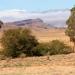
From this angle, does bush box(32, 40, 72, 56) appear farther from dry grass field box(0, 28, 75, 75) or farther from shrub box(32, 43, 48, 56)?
dry grass field box(0, 28, 75, 75)

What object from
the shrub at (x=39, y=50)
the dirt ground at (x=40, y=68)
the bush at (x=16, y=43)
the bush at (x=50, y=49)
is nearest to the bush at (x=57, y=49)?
the bush at (x=50, y=49)

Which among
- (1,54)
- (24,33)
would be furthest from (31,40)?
(1,54)

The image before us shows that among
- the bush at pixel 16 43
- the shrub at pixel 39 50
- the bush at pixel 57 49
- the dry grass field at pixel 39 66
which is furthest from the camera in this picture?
the bush at pixel 57 49

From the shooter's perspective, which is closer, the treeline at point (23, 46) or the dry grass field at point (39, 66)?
the dry grass field at point (39, 66)

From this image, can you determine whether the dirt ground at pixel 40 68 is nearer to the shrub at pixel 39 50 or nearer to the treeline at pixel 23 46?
the shrub at pixel 39 50

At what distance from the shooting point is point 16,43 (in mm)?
47531

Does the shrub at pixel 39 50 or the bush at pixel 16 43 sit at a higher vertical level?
the bush at pixel 16 43

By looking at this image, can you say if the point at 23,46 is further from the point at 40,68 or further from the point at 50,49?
the point at 40,68

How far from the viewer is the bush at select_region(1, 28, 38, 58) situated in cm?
4744

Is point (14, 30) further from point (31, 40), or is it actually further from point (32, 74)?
point (32, 74)

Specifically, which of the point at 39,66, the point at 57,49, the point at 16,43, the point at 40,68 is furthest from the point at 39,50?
the point at 40,68

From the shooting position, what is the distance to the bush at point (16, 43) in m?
47.4

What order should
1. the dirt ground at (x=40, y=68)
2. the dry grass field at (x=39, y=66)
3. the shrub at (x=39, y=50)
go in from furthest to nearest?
the shrub at (x=39, y=50)
the dry grass field at (x=39, y=66)
the dirt ground at (x=40, y=68)

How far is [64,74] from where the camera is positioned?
2506 cm
